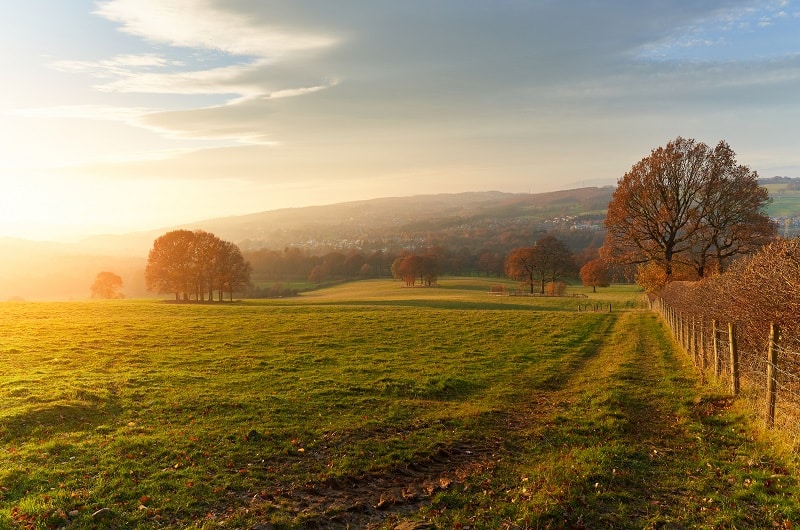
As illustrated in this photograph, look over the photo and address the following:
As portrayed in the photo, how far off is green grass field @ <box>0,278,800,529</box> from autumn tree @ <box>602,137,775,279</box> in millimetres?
23610

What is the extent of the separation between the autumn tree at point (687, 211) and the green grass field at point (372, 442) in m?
23.6

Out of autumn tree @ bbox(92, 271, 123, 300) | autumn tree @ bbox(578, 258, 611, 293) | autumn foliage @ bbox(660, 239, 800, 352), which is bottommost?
autumn tree @ bbox(578, 258, 611, 293)

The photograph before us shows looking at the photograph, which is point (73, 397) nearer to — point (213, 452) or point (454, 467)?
point (213, 452)

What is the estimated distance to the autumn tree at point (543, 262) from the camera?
279ft

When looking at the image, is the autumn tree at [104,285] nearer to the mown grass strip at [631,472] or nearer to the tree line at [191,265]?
the tree line at [191,265]

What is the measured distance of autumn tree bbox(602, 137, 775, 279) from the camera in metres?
41.5

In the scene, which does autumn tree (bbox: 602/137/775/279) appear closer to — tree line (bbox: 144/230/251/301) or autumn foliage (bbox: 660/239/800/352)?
autumn foliage (bbox: 660/239/800/352)

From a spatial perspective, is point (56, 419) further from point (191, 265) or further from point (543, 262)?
point (543, 262)

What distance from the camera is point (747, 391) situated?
13891 millimetres

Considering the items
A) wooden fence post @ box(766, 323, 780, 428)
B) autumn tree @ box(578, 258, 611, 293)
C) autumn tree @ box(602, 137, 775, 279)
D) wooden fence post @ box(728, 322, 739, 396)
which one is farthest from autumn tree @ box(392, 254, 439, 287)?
wooden fence post @ box(766, 323, 780, 428)

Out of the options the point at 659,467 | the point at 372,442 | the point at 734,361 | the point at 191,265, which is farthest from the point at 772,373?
the point at 191,265

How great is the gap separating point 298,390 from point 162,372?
22.6 feet

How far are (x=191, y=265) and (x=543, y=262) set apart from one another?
5980cm

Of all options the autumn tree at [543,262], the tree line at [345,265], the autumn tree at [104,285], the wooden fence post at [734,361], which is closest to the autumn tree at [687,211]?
the wooden fence post at [734,361]
